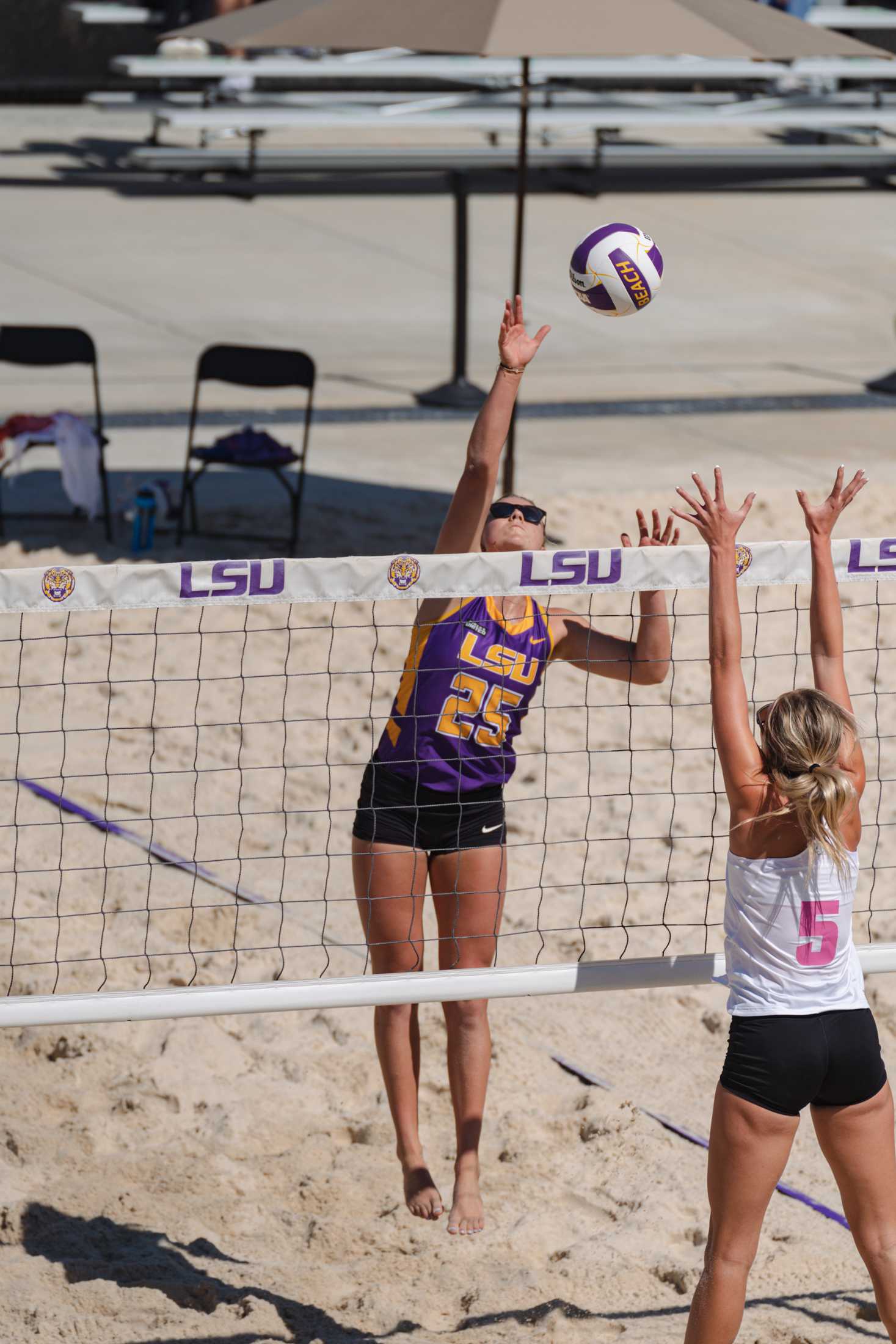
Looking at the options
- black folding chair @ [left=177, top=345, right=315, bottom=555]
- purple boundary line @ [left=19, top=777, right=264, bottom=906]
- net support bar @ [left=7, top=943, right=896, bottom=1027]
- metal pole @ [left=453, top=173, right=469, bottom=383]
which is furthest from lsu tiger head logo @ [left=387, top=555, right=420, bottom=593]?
metal pole @ [left=453, top=173, right=469, bottom=383]

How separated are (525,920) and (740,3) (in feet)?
15.4

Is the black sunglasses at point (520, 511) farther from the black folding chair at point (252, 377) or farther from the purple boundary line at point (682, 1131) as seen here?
the black folding chair at point (252, 377)

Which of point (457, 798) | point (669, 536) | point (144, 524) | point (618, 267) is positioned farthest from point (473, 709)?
point (144, 524)

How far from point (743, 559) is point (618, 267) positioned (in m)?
1.73

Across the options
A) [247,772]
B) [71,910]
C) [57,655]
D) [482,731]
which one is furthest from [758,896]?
[57,655]

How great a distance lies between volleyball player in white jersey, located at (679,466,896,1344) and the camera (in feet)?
10.2

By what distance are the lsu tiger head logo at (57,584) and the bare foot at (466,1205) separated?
1647mm

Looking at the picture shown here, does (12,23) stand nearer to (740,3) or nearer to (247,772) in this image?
(740,3)

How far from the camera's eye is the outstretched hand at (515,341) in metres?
3.84

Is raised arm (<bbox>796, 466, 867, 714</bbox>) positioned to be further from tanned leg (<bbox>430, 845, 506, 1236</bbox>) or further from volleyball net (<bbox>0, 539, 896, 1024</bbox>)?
tanned leg (<bbox>430, 845, 506, 1236</bbox>)

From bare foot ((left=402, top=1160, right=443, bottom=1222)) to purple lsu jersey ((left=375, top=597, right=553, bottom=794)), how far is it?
2.99 ft

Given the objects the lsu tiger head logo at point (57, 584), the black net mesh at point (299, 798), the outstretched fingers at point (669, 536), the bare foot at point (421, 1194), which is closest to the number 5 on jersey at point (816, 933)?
the black net mesh at point (299, 798)

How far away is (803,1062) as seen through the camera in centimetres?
311

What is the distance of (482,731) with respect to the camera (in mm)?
3883
